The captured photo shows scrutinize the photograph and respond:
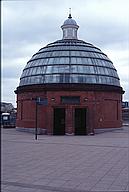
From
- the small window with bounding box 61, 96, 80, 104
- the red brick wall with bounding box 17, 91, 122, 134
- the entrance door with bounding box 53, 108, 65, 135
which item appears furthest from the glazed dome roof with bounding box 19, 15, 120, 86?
the entrance door with bounding box 53, 108, 65, 135

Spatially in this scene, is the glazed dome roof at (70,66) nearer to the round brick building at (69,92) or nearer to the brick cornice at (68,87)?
the round brick building at (69,92)

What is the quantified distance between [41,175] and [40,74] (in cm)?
2616

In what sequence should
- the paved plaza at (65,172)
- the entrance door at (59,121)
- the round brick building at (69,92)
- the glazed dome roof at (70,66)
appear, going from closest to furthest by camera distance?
the paved plaza at (65,172)
the round brick building at (69,92)
the entrance door at (59,121)
the glazed dome roof at (70,66)

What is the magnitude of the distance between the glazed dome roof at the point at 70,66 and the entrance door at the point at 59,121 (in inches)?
137

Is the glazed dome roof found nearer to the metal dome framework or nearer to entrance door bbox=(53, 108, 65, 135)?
the metal dome framework

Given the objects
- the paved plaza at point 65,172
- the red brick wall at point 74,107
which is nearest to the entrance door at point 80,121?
the red brick wall at point 74,107

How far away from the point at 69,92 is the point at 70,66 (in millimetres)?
3661

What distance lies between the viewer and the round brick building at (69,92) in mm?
33594

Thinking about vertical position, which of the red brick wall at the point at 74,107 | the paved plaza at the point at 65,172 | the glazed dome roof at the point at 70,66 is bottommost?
the paved plaza at the point at 65,172

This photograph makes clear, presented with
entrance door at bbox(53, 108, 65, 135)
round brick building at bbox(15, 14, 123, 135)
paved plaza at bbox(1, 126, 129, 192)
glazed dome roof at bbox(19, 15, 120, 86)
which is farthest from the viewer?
glazed dome roof at bbox(19, 15, 120, 86)

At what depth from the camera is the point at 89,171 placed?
11570 millimetres

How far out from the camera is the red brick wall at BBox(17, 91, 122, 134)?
33.4 metres

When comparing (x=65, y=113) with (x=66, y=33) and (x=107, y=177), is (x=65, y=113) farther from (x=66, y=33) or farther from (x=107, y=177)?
(x=107, y=177)

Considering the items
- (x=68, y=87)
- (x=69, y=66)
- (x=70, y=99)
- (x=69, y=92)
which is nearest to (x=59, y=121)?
(x=70, y=99)
